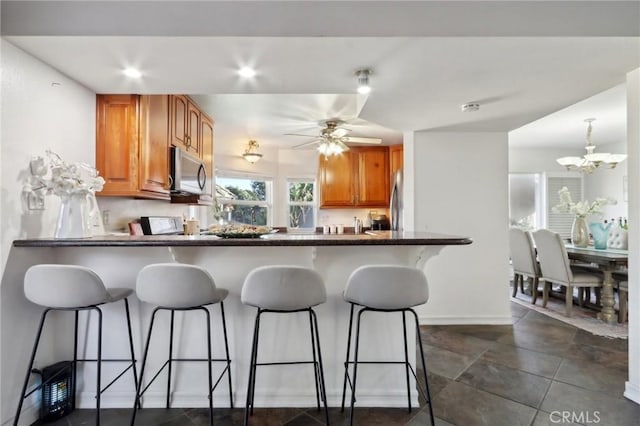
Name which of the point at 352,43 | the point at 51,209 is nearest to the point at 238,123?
the point at 51,209

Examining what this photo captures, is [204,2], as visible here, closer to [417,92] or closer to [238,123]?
[417,92]

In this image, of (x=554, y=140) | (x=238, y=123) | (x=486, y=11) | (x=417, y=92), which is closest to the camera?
(x=486, y=11)

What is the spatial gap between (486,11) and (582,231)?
12.1 feet

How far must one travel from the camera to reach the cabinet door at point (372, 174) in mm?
5090

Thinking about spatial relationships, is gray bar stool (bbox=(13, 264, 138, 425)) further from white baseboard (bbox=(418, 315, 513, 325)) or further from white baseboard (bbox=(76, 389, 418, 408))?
white baseboard (bbox=(418, 315, 513, 325))

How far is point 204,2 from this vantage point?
5.17 feet

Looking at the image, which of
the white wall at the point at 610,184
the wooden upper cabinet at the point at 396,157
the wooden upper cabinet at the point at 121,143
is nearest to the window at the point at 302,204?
the wooden upper cabinet at the point at 396,157

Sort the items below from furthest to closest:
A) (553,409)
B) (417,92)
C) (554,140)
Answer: (554,140) < (417,92) < (553,409)

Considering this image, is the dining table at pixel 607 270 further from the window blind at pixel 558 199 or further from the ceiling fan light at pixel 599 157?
the window blind at pixel 558 199

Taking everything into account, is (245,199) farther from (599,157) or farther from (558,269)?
(599,157)

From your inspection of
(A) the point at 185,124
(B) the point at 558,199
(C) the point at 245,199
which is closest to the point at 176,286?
(A) the point at 185,124

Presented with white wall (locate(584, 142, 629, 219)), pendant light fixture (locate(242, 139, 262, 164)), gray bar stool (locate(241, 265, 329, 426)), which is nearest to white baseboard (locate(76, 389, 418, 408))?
gray bar stool (locate(241, 265, 329, 426))
